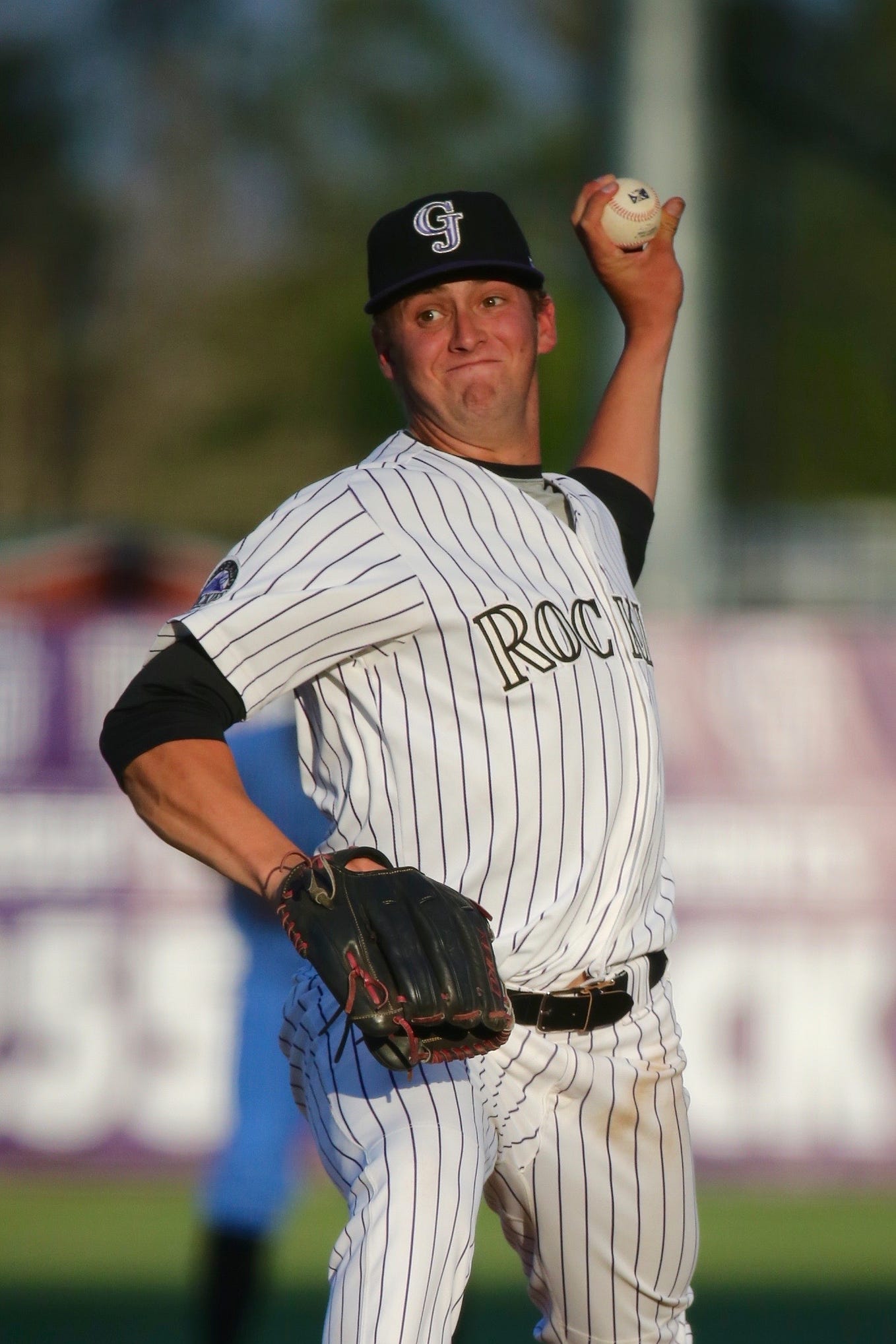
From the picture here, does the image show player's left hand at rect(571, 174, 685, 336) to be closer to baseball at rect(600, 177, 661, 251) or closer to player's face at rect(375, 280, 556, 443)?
baseball at rect(600, 177, 661, 251)

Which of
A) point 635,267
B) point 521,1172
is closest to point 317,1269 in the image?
point 521,1172

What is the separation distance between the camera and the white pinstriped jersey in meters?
2.12

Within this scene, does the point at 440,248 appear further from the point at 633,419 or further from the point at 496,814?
the point at 496,814

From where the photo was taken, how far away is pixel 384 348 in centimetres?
245

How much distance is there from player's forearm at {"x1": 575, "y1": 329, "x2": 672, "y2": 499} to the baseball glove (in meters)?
1.06

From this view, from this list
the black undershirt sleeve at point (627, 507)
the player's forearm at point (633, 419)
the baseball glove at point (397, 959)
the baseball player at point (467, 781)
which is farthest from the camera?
the player's forearm at point (633, 419)

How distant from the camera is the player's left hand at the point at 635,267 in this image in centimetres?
278

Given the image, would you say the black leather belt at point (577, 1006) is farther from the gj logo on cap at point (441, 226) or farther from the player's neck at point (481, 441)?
the gj logo on cap at point (441, 226)

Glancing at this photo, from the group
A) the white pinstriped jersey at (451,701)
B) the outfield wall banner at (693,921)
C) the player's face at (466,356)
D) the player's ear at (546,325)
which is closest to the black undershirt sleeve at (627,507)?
the player's ear at (546,325)

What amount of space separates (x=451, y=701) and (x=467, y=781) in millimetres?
100

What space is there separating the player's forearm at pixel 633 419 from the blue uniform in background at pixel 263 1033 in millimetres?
971

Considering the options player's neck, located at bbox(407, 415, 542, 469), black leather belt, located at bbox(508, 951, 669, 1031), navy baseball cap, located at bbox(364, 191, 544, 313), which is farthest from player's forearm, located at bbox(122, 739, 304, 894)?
navy baseball cap, located at bbox(364, 191, 544, 313)

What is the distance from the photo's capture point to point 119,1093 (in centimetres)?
480

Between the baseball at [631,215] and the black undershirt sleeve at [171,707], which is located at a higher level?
the baseball at [631,215]
